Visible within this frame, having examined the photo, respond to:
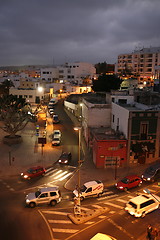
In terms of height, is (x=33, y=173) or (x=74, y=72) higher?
(x=74, y=72)

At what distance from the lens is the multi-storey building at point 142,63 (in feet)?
353

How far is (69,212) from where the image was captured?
1975 cm

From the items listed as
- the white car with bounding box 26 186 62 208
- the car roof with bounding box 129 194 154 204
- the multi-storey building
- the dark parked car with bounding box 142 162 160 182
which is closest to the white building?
the multi-storey building

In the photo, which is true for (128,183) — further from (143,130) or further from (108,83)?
(108,83)

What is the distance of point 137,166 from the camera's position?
30.0 metres

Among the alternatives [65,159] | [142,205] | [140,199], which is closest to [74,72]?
[65,159]

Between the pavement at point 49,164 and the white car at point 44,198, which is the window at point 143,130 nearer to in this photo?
the pavement at point 49,164

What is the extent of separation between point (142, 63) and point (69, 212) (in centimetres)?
10478

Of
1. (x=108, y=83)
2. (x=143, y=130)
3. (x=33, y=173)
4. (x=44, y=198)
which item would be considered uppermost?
(x=108, y=83)

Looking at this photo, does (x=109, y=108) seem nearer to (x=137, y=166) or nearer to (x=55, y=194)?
(x=137, y=166)

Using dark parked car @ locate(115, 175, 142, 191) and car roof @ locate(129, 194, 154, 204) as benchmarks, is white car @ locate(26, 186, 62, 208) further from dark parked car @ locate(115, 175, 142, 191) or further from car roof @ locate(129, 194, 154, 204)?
car roof @ locate(129, 194, 154, 204)

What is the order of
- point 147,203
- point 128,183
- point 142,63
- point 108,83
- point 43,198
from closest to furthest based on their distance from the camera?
point 147,203, point 43,198, point 128,183, point 108,83, point 142,63

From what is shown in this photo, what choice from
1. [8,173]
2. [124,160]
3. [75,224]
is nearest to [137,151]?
[124,160]

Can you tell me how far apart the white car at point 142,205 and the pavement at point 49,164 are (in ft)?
7.72
